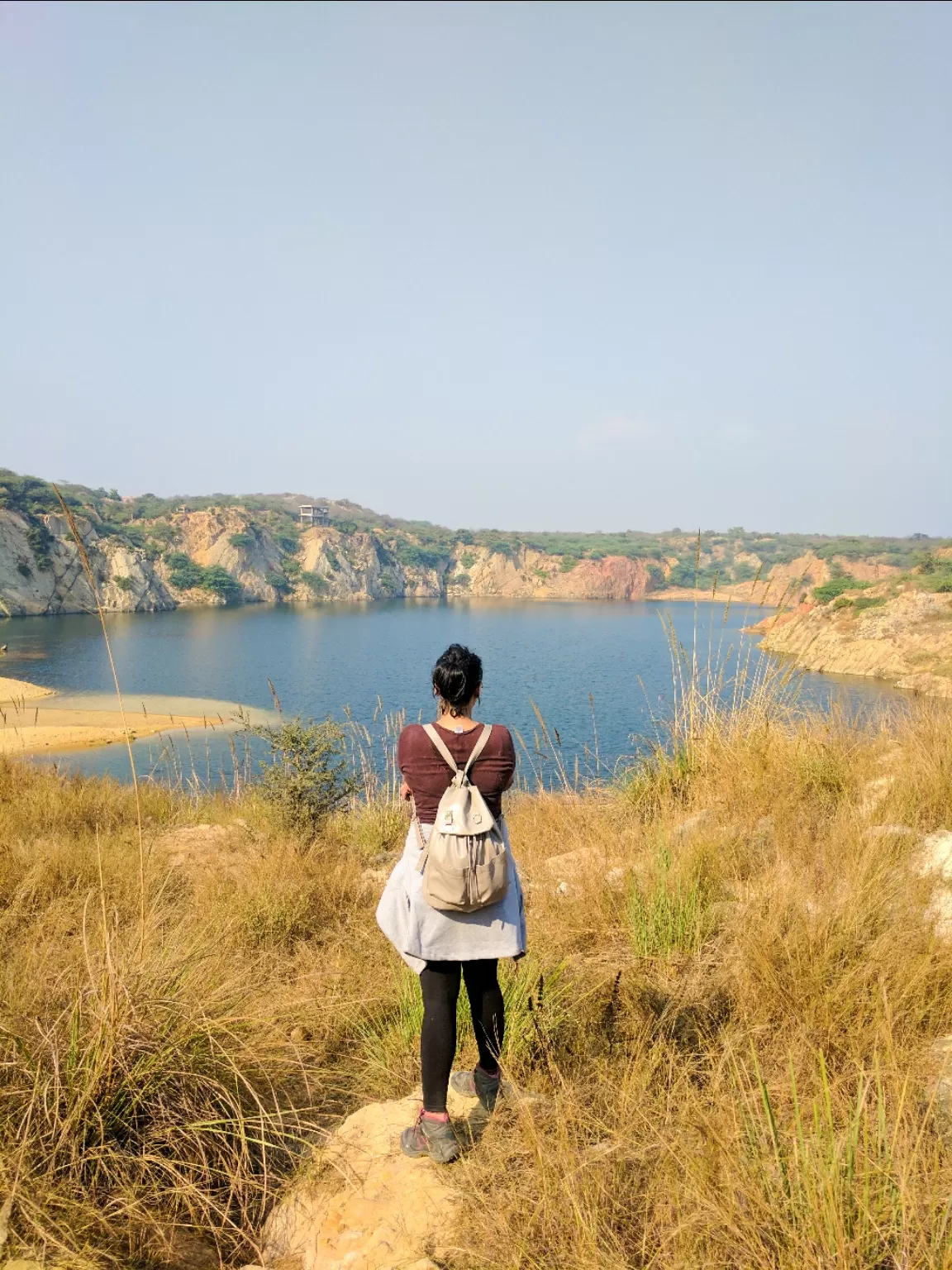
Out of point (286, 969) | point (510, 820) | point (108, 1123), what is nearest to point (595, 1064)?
point (108, 1123)

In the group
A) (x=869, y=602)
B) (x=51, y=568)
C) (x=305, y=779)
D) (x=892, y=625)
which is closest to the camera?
(x=305, y=779)

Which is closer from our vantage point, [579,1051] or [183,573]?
[579,1051]

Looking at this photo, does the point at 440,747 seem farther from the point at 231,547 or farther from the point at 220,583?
the point at 231,547

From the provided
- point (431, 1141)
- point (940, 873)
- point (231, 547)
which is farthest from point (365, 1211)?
point (231, 547)

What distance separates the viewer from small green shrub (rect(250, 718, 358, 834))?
7.38 metres

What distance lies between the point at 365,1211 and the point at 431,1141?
0.24m

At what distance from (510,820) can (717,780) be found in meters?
1.94

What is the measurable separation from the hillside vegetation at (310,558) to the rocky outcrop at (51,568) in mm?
117

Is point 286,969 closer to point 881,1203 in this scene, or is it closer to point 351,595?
point 881,1203

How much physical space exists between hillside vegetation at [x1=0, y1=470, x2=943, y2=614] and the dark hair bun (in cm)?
5071

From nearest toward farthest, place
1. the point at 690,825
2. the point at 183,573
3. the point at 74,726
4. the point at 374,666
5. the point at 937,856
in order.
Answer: the point at 937,856, the point at 690,825, the point at 74,726, the point at 374,666, the point at 183,573

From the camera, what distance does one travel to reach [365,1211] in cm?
204

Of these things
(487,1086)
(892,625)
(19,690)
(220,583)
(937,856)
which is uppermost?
(937,856)

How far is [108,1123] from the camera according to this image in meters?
2.05
